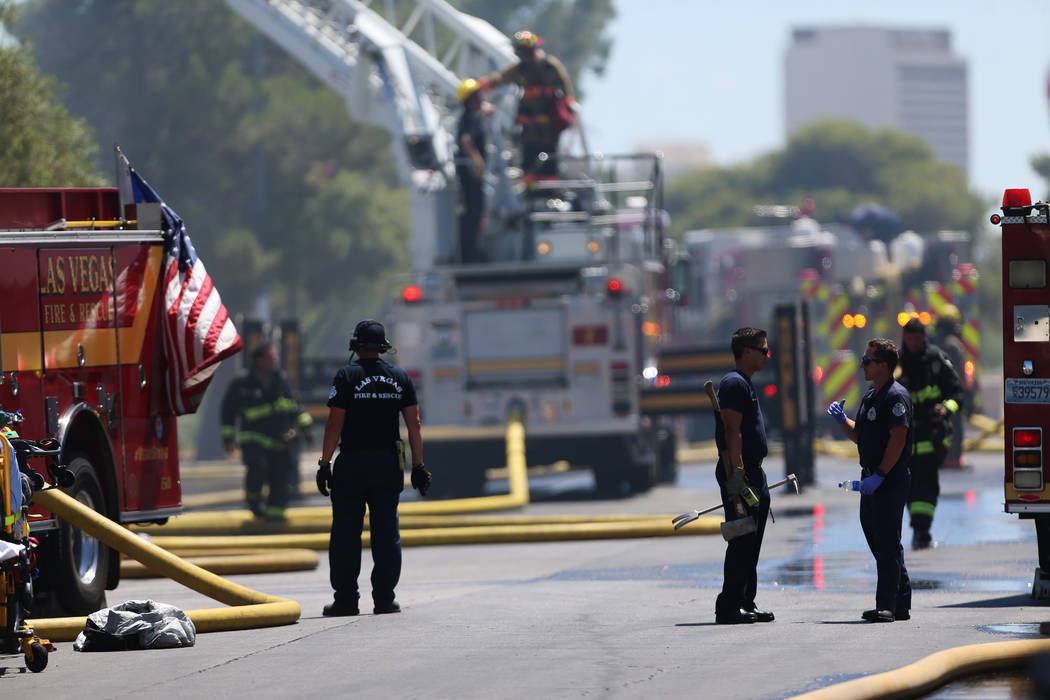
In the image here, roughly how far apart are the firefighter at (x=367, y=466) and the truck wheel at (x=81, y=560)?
1.32m

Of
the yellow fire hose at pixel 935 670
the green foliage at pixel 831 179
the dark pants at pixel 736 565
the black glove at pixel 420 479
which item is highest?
the green foliage at pixel 831 179

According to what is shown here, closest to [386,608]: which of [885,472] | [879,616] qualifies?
[879,616]

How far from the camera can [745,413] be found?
10086mm

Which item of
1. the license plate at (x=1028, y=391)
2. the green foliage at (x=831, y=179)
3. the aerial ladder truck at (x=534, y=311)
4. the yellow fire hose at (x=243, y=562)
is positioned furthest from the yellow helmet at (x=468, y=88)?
the green foliage at (x=831, y=179)

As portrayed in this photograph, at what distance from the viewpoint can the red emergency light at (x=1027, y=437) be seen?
1087 centimetres

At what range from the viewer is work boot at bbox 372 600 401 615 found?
35.5ft

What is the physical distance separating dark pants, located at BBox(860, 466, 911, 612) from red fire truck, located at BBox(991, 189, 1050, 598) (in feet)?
3.17

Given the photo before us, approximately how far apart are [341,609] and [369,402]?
1.12m

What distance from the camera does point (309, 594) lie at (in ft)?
41.0

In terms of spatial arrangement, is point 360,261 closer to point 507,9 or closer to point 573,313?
point 507,9

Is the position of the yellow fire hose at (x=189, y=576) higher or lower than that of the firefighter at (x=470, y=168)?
lower

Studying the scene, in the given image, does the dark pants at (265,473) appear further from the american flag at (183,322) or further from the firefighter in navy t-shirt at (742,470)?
the firefighter in navy t-shirt at (742,470)

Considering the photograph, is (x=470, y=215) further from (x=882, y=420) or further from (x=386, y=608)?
(x=882, y=420)

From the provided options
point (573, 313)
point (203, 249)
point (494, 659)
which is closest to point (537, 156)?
point (573, 313)
